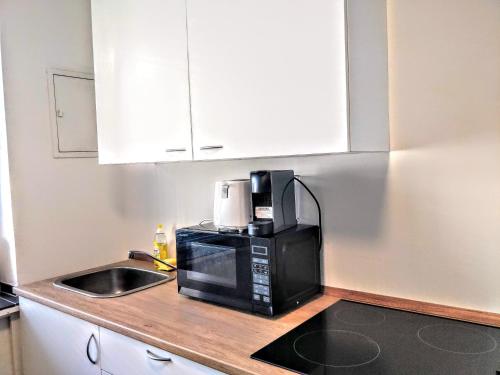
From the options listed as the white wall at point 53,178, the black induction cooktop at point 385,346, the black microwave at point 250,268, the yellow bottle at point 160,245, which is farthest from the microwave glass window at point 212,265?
the white wall at point 53,178

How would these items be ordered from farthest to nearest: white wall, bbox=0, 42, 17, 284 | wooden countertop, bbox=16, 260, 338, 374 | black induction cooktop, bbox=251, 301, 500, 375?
white wall, bbox=0, 42, 17, 284 → wooden countertop, bbox=16, 260, 338, 374 → black induction cooktop, bbox=251, 301, 500, 375

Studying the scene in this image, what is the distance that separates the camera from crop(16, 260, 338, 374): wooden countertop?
1188 millimetres

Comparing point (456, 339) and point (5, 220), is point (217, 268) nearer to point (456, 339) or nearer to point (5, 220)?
point (456, 339)

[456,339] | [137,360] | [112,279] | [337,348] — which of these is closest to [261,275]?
[337,348]

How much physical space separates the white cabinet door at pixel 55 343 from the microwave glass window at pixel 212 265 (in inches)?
16.3

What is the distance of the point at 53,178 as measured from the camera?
207 cm

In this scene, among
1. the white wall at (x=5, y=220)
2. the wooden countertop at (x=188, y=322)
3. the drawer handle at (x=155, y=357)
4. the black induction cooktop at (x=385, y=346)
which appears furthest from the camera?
the white wall at (x=5, y=220)

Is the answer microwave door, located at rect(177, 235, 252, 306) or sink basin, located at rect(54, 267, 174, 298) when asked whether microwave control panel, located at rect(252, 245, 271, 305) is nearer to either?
microwave door, located at rect(177, 235, 252, 306)

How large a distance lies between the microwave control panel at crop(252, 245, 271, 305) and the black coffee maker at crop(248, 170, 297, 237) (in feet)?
0.20

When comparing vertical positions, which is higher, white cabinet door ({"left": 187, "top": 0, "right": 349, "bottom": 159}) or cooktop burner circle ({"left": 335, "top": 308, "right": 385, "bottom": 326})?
white cabinet door ({"left": 187, "top": 0, "right": 349, "bottom": 159})

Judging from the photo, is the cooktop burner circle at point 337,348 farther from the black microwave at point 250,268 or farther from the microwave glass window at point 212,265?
the microwave glass window at point 212,265

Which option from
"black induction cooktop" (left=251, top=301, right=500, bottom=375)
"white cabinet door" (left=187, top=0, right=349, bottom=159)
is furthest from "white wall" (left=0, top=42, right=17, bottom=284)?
"black induction cooktop" (left=251, top=301, right=500, bottom=375)

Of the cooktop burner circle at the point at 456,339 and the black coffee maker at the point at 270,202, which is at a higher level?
the black coffee maker at the point at 270,202

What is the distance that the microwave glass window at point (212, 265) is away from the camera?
1535 mm
